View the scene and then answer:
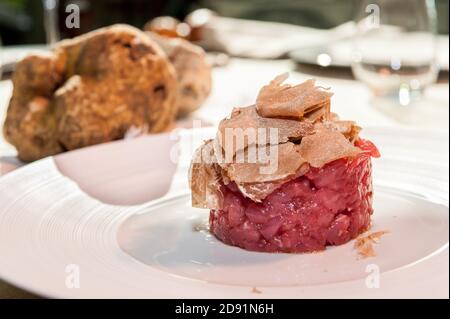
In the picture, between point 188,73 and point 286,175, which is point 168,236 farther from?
point 188,73

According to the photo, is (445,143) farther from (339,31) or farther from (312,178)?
(339,31)

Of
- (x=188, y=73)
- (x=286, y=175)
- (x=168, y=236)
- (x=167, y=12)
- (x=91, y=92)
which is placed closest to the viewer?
(x=286, y=175)

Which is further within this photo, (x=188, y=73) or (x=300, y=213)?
(x=188, y=73)

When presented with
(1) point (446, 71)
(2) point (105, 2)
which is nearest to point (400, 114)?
(1) point (446, 71)

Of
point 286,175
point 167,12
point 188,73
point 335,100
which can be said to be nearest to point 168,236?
point 286,175

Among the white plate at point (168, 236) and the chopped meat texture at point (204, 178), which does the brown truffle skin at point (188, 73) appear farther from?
the chopped meat texture at point (204, 178)

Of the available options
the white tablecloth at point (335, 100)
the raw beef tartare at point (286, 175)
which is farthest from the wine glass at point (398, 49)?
the raw beef tartare at point (286, 175)

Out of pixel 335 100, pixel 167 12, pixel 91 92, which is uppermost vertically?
pixel 91 92
